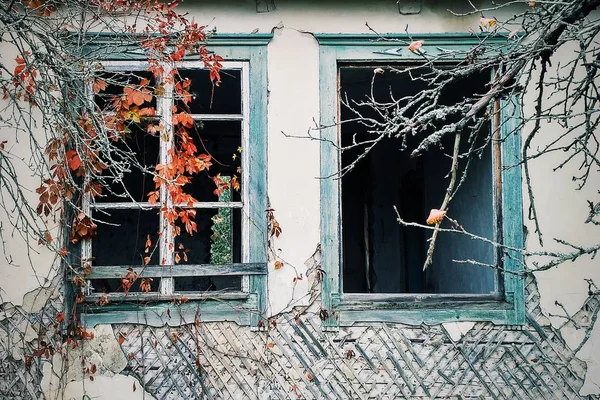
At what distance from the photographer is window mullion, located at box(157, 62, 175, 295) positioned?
14.1 feet

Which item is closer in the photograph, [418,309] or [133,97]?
[133,97]

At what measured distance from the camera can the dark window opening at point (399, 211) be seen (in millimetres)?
6516

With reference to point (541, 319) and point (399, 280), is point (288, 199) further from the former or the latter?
point (399, 280)

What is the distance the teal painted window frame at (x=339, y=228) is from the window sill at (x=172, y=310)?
54 cm

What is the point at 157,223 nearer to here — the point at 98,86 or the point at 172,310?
the point at 172,310

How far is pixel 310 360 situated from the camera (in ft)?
13.9

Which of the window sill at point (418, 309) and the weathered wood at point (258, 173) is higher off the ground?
the weathered wood at point (258, 173)

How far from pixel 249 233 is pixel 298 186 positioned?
45 cm

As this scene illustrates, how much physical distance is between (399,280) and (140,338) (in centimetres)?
536

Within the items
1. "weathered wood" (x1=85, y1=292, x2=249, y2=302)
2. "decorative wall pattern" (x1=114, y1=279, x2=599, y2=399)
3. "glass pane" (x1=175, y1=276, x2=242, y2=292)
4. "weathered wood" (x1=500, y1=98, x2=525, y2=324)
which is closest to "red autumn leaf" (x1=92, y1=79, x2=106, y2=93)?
"weathered wood" (x1=85, y1=292, x2=249, y2=302)

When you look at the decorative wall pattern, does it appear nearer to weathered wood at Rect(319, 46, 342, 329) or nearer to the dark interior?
weathered wood at Rect(319, 46, 342, 329)

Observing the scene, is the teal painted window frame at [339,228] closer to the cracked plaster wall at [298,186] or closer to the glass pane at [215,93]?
the cracked plaster wall at [298,186]

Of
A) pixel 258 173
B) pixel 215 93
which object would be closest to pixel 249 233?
pixel 258 173

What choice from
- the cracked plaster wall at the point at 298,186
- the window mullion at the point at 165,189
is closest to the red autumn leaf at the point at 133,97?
the window mullion at the point at 165,189
